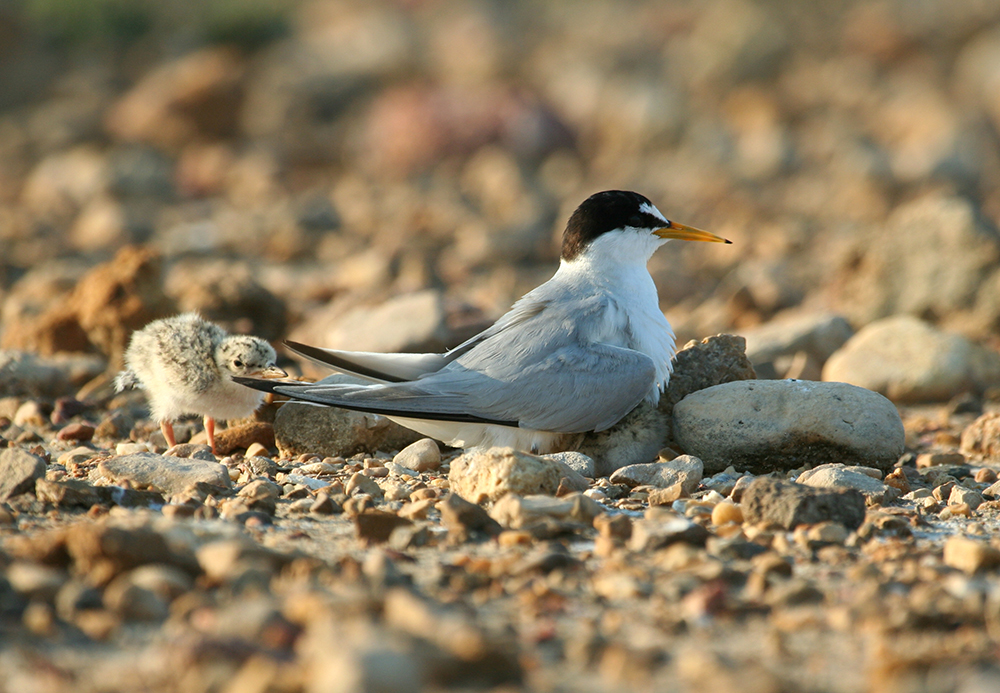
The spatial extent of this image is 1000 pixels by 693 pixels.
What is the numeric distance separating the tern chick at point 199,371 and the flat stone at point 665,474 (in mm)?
1448

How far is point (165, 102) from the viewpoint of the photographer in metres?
14.0

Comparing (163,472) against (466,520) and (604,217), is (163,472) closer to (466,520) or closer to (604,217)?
(466,520)

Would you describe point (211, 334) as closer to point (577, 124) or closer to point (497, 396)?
point (497, 396)

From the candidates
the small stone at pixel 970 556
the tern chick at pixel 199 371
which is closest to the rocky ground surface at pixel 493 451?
the small stone at pixel 970 556

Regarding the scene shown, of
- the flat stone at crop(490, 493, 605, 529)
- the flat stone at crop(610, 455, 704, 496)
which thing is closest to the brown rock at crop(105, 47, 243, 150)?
the flat stone at crop(610, 455, 704, 496)

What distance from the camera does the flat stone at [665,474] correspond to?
3.72m

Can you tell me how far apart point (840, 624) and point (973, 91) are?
16.0 meters

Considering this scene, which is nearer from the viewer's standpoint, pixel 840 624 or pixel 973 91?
pixel 840 624

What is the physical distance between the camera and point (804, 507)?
315 cm

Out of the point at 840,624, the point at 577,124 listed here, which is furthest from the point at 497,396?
the point at 577,124

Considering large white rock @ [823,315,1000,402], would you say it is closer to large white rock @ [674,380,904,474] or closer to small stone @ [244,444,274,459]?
large white rock @ [674,380,904,474]

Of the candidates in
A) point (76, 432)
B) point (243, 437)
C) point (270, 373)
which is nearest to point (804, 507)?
point (270, 373)

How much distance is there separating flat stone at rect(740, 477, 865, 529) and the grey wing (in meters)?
0.85

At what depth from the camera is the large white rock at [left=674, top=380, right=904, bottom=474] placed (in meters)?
3.97
